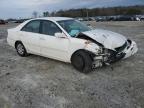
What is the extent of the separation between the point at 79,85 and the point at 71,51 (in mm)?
1371

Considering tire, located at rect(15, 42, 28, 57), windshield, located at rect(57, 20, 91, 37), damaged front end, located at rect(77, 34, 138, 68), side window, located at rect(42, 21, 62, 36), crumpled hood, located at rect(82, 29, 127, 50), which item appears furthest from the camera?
tire, located at rect(15, 42, 28, 57)

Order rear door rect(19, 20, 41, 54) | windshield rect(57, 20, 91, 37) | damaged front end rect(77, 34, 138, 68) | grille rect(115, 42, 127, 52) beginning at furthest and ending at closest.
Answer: rear door rect(19, 20, 41, 54), windshield rect(57, 20, 91, 37), grille rect(115, 42, 127, 52), damaged front end rect(77, 34, 138, 68)

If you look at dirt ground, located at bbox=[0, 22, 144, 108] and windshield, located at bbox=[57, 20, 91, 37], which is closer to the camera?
dirt ground, located at bbox=[0, 22, 144, 108]

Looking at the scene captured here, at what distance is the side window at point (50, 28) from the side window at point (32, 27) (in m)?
0.29

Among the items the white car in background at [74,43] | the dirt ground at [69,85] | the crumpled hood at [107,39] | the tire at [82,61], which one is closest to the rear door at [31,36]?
the white car in background at [74,43]

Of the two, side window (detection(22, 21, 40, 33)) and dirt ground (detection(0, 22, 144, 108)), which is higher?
side window (detection(22, 21, 40, 33))

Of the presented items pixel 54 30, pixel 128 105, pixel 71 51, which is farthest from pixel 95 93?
pixel 54 30

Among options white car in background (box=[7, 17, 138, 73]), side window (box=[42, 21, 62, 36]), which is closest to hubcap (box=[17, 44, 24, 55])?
white car in background (box=[7, 17, 138, 73])

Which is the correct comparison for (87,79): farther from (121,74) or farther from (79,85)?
(121,74)

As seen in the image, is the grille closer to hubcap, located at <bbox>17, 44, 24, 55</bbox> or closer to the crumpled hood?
the crumpled hood

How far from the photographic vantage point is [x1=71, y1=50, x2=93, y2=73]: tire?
249 inches

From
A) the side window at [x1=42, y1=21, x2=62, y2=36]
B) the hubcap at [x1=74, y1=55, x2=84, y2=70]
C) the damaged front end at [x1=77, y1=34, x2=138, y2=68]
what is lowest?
the hubcap at [x1=74, y1=55, x2=84, y2=70]

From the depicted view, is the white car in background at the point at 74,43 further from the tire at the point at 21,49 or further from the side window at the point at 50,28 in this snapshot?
the tire at the point at 21,49

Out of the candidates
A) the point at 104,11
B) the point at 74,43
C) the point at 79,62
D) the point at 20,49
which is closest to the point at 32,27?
the point at 20,49
